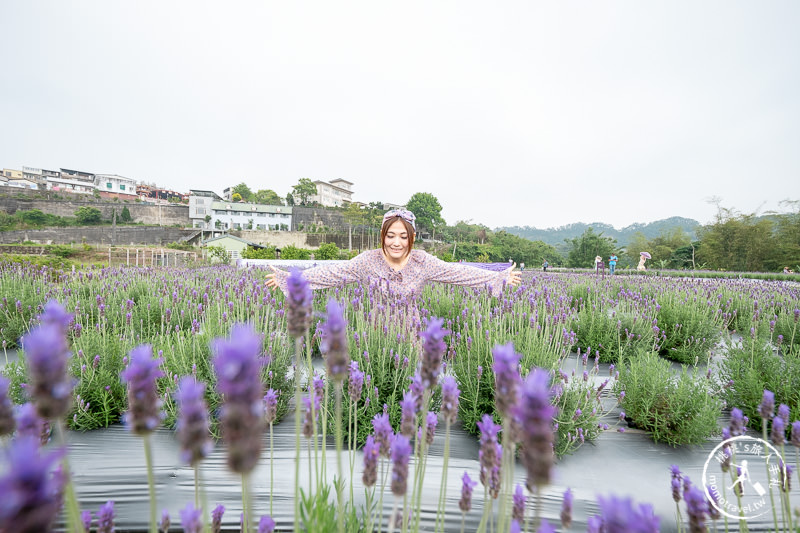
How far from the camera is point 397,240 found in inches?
131

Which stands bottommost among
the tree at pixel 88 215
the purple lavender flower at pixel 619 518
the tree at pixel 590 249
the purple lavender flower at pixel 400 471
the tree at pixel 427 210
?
the purple lavender flower at pixel 400 471

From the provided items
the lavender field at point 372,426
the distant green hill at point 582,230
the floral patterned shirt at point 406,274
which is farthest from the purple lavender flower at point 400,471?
the distant green hill at point 582,230

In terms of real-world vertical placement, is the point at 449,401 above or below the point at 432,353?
below

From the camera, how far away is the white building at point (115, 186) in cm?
6594

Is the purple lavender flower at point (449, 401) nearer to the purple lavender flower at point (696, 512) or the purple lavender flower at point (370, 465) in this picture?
the purple lavender flower at point (370, 465)

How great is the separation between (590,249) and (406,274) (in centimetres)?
4070

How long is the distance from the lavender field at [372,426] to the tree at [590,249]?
125ft

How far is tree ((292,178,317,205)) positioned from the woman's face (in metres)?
63.5

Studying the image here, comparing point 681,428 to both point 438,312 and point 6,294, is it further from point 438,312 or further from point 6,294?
point 6,294

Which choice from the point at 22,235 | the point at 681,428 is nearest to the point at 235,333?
the point at 681,428

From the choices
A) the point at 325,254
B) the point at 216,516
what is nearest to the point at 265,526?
the point at 216,516

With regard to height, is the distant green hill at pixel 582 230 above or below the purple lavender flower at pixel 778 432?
above

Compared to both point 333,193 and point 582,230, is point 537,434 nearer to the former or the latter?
point 333,193

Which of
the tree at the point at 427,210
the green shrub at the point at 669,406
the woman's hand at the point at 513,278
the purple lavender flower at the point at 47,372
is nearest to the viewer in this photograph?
the purple lavender flower at the point at 47,372
